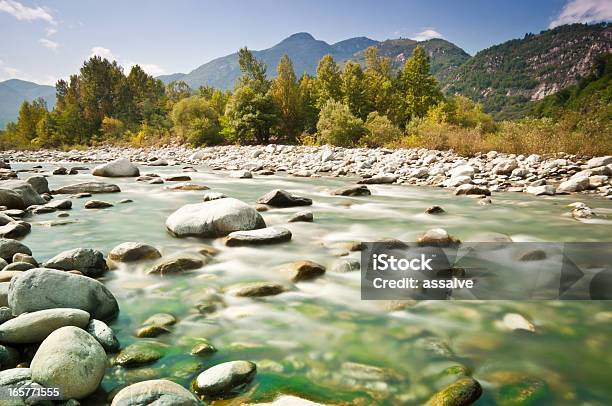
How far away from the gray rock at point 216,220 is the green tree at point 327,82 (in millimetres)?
33591

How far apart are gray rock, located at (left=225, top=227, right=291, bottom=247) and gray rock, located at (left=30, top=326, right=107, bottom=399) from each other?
10.2 feet

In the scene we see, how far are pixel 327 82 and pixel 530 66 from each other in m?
164

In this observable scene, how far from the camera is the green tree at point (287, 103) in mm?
40062

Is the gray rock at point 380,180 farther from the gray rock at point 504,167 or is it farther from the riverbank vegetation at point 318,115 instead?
the riverbank vegetation at point 318,115

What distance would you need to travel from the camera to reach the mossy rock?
7.14ft

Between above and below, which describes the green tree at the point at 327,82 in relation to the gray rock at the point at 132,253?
above

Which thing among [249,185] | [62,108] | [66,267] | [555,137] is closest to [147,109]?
[62,108]

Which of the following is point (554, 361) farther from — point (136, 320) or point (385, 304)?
point (136, 320)

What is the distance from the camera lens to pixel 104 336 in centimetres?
276

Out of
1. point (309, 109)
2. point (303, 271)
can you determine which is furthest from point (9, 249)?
point (309, 109)

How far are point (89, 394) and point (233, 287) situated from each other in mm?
1859

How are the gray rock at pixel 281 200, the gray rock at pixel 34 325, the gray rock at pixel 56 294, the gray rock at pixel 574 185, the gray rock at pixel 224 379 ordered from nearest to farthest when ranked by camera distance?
the gray rock at pixel 224 379, the gray rock at pixel 34 325, the gray rock at pixel 56 294, the gray rock at pixel 281 200, the gray rock at pixel 574 185

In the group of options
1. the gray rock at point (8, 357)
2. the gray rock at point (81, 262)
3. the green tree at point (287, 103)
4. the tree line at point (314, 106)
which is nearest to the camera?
the gray rock at point (8, 357)

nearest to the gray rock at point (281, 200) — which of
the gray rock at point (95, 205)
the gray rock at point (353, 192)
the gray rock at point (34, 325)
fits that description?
the gray rock at point (353, 192)
